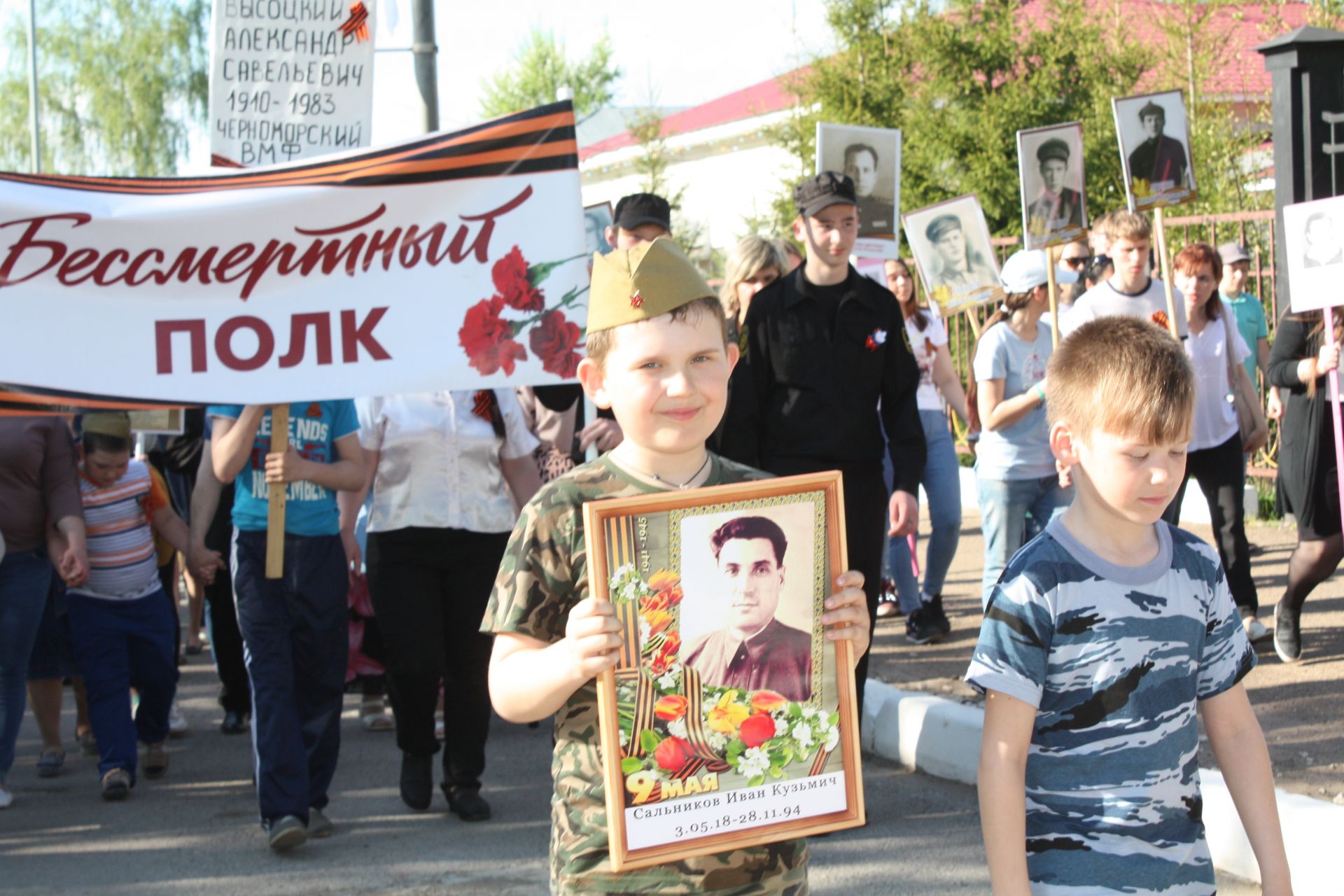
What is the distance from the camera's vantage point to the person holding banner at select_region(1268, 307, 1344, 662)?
6812mm

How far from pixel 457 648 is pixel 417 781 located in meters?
0.58

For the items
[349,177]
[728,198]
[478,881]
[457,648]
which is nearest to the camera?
[478,881]

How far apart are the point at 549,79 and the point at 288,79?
6297cm

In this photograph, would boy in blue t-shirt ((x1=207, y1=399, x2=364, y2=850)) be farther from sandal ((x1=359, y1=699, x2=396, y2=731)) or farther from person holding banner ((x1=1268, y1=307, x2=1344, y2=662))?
person holding banner ((x1=1268, y1=307, x2=1344, y2=662))

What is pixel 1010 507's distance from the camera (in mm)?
7000

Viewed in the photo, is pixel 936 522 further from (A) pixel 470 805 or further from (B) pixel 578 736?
(B) pixel 578 736

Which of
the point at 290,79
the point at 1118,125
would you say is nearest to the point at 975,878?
the point at 290,79

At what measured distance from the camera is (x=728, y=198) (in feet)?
137

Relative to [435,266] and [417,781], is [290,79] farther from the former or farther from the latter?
[417,781]

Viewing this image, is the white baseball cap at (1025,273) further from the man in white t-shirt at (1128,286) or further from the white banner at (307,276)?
the white banner at (307,276)

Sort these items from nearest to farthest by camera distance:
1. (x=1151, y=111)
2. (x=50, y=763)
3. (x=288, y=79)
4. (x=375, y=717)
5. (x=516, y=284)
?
(x=516, y=284)
(x=288, y=79)
(x=50, y=763)
(x=375, y=717)
(x=1151, y=111)

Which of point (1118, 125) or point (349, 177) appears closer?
point (349, 177)

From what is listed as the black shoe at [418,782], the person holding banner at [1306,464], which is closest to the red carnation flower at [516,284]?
the black shoe at [418,782]

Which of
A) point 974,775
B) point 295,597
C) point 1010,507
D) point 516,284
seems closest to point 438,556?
point 295,597
